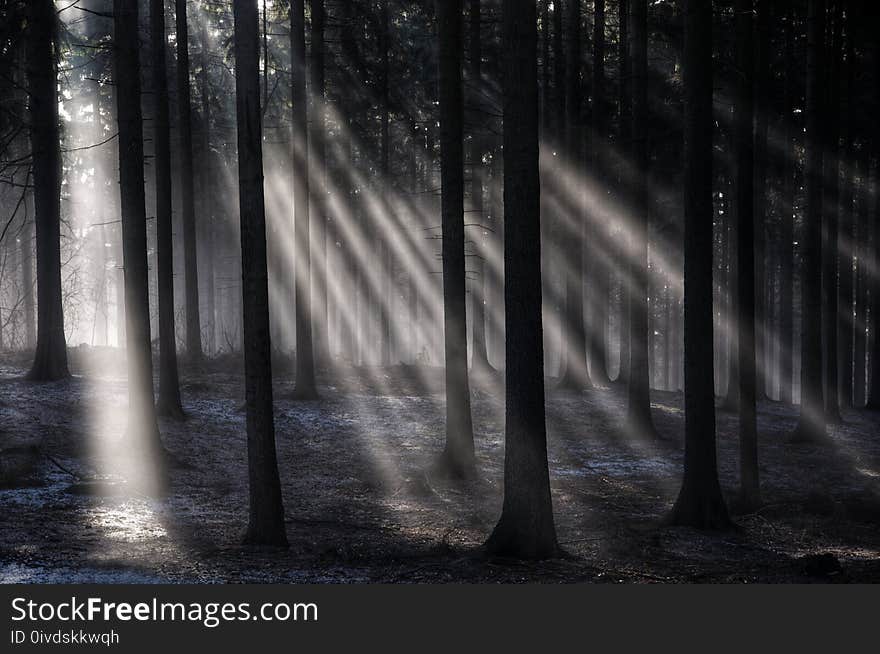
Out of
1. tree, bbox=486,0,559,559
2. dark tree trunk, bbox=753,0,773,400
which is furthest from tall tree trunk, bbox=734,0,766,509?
tree, bbox=486,0,559,559

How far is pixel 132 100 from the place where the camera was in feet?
44.8

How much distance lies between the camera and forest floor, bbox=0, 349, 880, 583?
907cm

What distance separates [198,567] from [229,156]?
30961 millimetres

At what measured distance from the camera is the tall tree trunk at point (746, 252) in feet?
44.3

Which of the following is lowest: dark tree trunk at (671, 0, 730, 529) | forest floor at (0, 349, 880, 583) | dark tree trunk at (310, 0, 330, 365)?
forest floor at (0, 349, 880, 583)

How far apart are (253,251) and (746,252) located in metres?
8.13

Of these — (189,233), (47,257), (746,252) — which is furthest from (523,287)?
(189,233)

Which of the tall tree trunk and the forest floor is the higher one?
the tall tree trunk

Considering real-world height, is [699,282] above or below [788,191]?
below

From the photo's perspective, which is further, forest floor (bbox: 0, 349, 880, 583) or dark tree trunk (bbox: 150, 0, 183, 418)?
dark tree trunk (bbox: 150, 0, 183, 418)

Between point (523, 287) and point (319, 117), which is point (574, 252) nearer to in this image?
point (319, 117)

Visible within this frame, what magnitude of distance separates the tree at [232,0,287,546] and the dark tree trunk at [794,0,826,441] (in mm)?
15405

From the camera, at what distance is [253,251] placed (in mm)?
9430

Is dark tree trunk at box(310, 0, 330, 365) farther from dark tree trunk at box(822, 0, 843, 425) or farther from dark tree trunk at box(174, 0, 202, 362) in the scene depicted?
dark tree trunk at box(822, 0, 843, 425)
